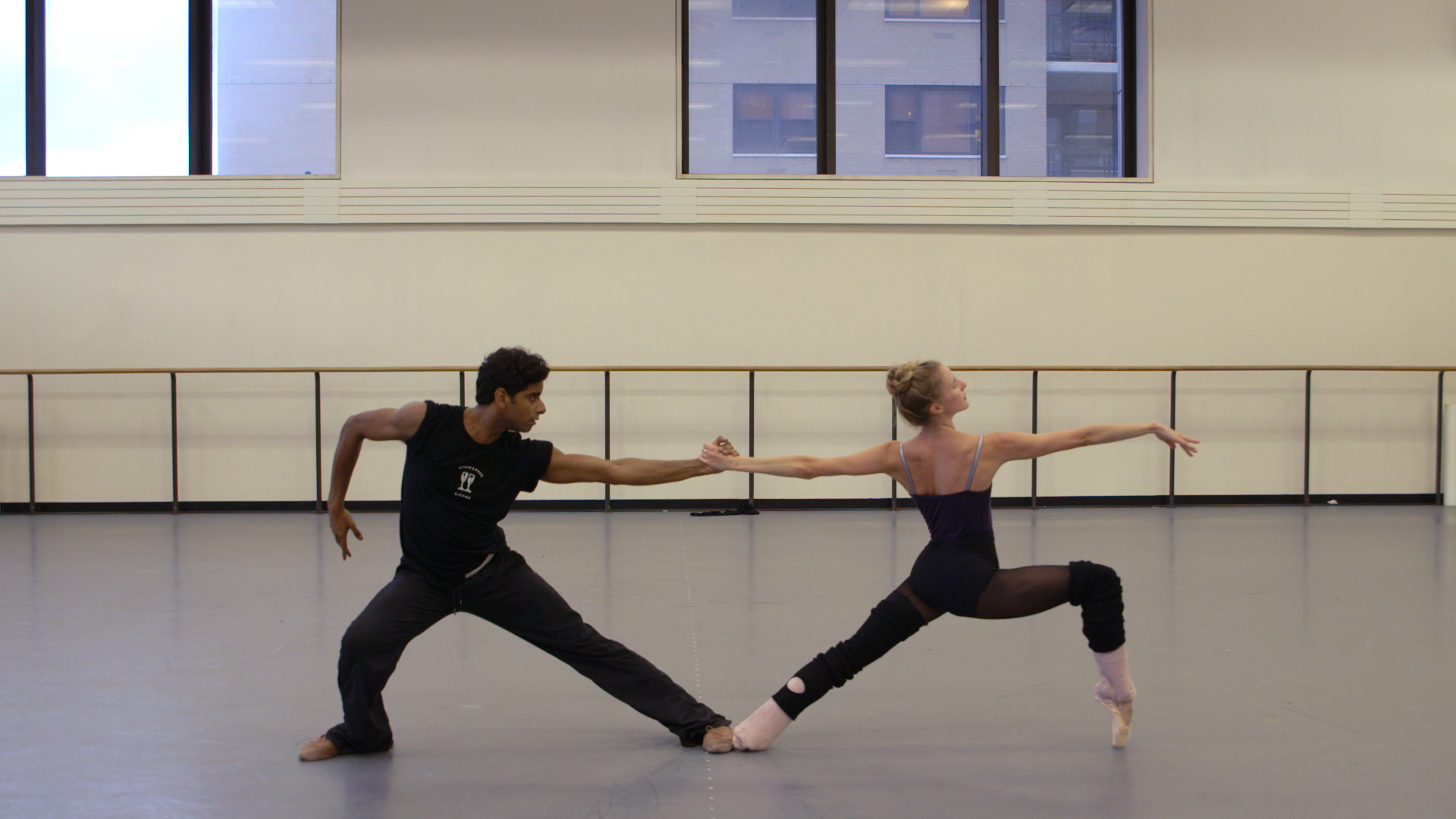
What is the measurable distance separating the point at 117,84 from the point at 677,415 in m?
4.64

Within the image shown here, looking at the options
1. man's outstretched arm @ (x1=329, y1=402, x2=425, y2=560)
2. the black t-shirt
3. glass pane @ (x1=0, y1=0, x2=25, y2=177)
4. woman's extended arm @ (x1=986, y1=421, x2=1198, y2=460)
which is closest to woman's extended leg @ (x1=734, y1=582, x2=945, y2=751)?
woman's extended arm @ (x1=986, y1=421, x2=1198, y2=460)

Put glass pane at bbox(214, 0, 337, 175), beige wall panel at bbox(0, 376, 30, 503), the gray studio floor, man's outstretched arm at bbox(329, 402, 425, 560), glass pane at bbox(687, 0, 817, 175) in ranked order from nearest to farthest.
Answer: the gray studio floor < man's outstretched arm at bbox(329, 402, 425, 560) < beige wall panel at bbox(0, 376, 30, 503) < glass pane at bbox(214, 0, 337, 175) < glass pane at bbox(687, 0, 817, 175)

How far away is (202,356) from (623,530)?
11.1ft

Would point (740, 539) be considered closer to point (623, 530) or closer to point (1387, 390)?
point (623, 530)

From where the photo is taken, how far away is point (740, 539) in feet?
19.3

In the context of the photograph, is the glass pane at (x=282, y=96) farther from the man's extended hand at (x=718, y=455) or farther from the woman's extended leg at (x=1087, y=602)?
the woman's extended leg at (x=1087, y=602)

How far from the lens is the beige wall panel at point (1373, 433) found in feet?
25.0

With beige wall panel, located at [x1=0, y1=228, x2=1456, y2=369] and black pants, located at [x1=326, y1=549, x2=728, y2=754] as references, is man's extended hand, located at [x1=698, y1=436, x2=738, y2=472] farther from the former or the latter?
beige wall panel, located at [x1=0, y1=228, x2=1456, y2=369]

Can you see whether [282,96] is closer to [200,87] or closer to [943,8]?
[200,87]

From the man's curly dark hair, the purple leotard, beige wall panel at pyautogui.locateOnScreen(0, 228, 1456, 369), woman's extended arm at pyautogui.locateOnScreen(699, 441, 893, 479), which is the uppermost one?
beige wall panel at pyautogui.locateOnScreen(0, 228, 1456, 369)

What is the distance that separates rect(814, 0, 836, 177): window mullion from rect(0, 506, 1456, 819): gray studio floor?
3.40 meters

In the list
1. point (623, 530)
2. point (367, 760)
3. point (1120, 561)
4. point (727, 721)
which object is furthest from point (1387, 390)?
point (367, 760)

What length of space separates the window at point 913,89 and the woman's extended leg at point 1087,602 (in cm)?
554

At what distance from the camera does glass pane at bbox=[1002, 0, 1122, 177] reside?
767 centimetres
